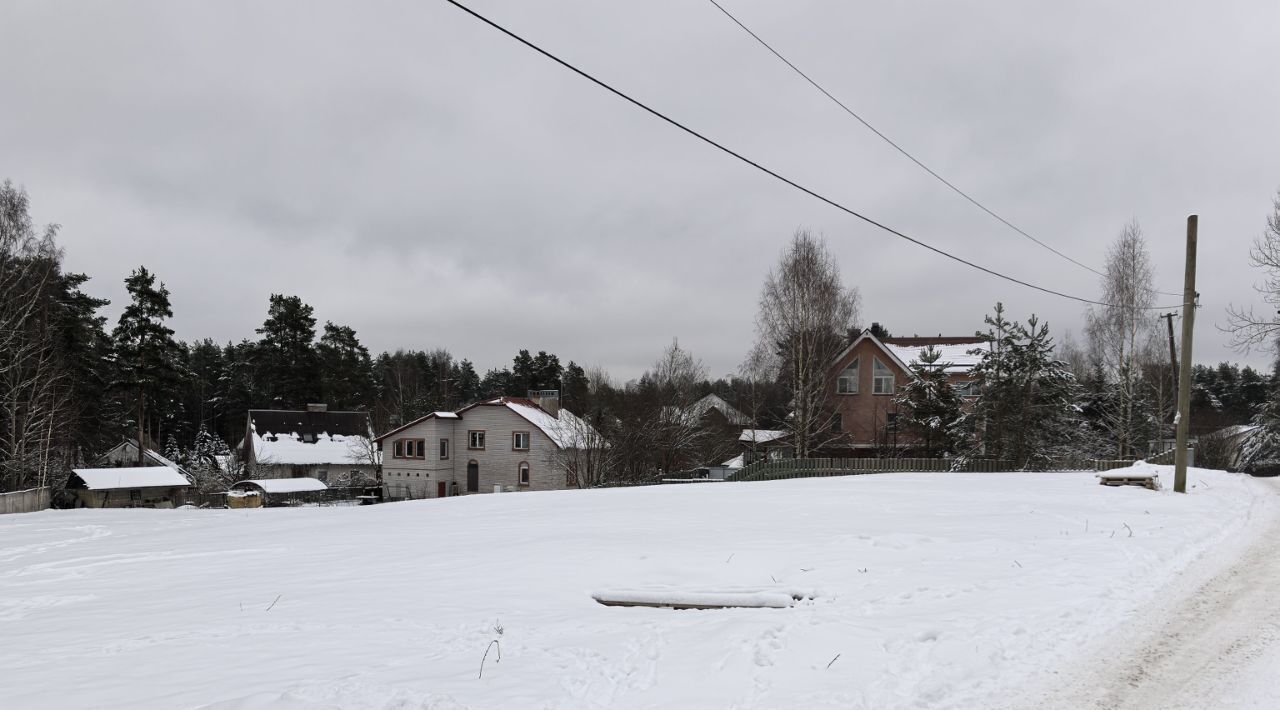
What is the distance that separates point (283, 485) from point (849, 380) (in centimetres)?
4001

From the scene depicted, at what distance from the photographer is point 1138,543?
11281mm

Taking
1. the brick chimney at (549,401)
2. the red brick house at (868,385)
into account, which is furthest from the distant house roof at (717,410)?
the brick chimney at (549,401)

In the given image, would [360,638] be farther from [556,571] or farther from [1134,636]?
[1134,636]

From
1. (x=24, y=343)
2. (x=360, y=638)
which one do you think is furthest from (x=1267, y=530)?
(x=24, y=343)

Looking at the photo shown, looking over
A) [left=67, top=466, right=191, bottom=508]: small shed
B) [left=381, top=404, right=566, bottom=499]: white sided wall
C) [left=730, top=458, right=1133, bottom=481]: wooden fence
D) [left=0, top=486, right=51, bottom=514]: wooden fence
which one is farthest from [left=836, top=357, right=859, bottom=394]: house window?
[left=67, top=466, right=191, bottom=508]: small shed

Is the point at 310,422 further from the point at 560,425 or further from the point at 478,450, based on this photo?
the point at 560,425

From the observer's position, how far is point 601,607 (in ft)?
28.1

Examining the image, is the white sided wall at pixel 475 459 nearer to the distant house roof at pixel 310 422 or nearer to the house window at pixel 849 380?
the distant house roof at pixel 310 422

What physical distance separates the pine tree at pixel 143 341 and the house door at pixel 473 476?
25240 mm

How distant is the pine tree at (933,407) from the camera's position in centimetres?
3559

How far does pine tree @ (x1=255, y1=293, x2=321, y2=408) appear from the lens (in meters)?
82.2

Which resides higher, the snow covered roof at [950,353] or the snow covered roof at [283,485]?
the snow covered roof at [950,353]

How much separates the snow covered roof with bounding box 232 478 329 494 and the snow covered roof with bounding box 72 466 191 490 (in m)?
4.70

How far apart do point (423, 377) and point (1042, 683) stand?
4503 inches
